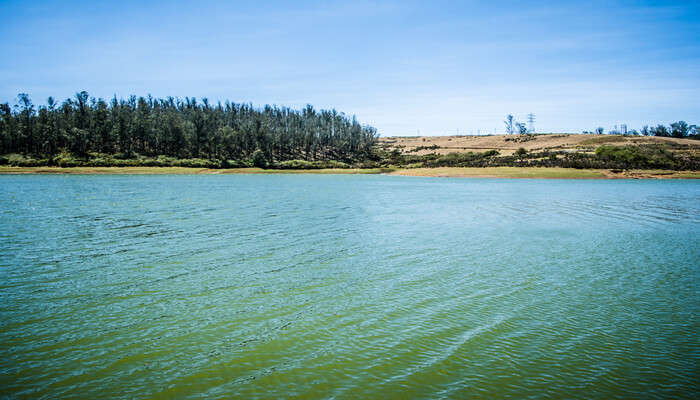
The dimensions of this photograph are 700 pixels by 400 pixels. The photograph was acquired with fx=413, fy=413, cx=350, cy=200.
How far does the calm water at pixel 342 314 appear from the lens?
6617mm

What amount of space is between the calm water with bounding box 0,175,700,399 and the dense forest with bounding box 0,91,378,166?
109 m

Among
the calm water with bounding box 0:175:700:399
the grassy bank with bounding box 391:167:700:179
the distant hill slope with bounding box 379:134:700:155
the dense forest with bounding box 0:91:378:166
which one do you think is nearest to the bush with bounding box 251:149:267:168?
the dense forest with bounding box 0:91:378:166

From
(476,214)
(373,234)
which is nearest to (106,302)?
(373,234)

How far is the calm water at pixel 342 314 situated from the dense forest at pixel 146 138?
356 ft

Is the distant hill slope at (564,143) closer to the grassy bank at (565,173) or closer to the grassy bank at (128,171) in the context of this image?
the grassy bank at (565,173)

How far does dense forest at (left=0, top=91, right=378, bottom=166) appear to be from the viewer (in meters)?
120

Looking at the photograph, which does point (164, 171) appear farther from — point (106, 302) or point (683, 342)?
point (683, 342)

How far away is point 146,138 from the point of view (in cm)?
13675

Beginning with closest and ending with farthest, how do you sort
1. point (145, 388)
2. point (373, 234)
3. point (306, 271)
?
point (145, 388) → point (306, 271) → point (373, 234)

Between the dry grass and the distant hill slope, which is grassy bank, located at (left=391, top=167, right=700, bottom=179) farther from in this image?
the distant hill slope

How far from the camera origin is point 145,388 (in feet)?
20.4

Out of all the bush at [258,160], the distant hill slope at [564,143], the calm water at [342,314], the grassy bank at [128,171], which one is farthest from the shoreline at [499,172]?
the calm water at [342,314]

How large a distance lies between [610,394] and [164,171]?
10499cm

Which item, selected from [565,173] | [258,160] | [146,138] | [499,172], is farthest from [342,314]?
[146,138]
